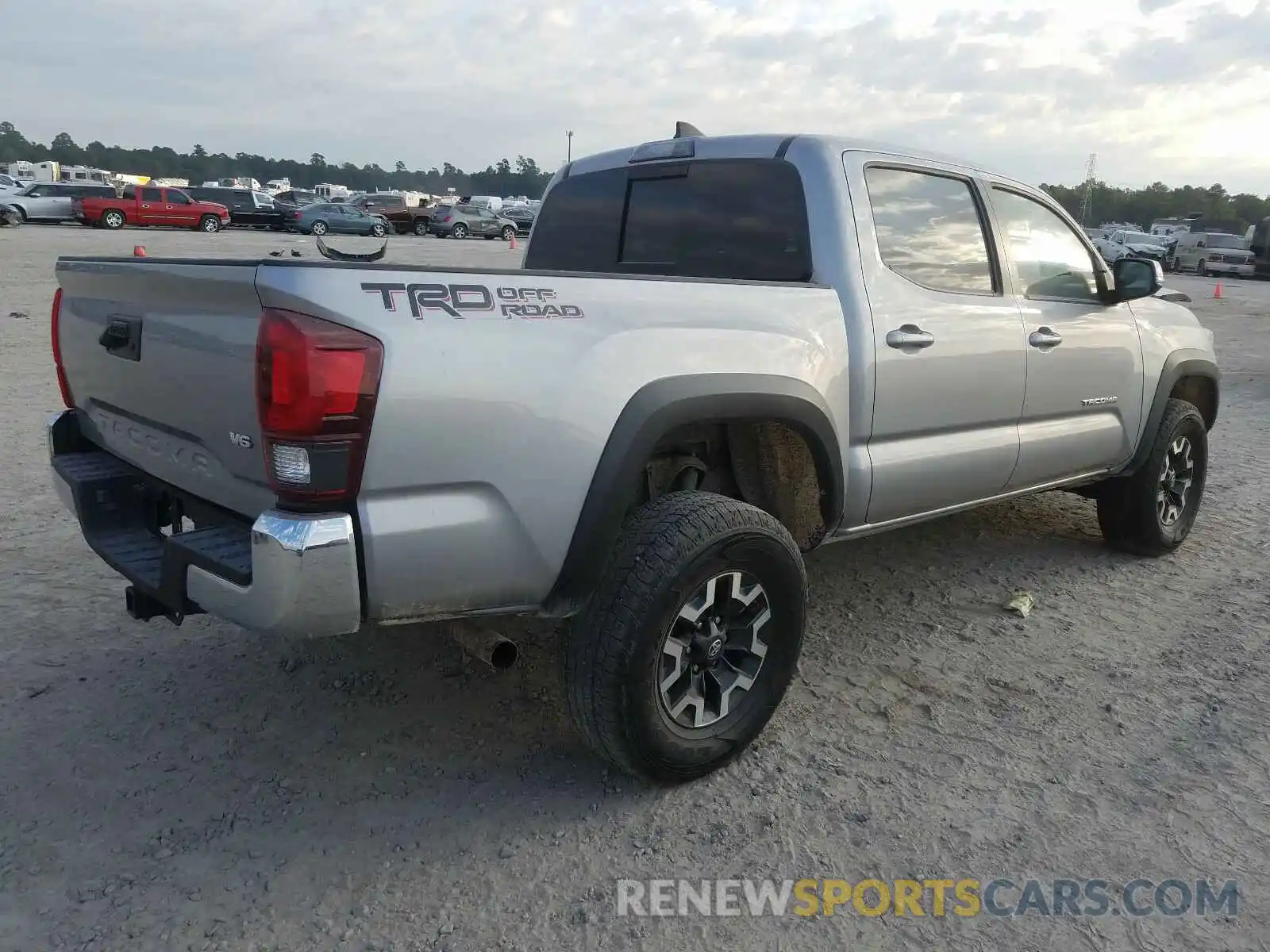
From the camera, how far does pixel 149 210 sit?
32.5m

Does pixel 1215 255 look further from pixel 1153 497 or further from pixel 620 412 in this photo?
pixel 620 412

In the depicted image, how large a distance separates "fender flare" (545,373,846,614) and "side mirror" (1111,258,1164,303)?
233cm

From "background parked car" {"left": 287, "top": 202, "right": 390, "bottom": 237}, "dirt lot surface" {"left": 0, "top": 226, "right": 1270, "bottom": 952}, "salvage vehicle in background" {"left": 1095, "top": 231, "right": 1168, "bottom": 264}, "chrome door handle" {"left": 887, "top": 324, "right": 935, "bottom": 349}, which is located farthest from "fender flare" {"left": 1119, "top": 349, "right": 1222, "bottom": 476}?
"background parked car" {"left": 287, "top": 202, "right": 390, "bottom": 237}

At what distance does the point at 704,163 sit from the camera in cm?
380

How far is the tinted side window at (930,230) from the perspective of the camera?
3.60m

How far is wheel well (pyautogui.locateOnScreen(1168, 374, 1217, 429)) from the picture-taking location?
208 inches

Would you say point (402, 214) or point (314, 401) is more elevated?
point (402, 214)

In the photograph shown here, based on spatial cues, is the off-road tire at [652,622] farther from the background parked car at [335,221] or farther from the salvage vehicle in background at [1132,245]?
the salvage vehicle in background at [1132,245]

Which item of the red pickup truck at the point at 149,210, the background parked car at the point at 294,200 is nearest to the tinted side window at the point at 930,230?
the red pickup truck at the point at 149,210

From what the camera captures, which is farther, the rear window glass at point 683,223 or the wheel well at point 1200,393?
the wheel well at point 1200,393

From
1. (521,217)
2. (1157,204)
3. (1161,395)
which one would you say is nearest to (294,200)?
(521,217)

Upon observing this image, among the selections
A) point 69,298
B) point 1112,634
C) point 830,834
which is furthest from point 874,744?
point 69,298

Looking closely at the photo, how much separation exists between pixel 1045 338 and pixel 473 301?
2765mm

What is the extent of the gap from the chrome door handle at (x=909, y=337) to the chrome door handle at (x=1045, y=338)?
76cm
